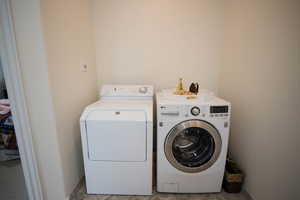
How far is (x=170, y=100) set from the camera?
4.51 feet

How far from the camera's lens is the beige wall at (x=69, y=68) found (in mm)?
1080

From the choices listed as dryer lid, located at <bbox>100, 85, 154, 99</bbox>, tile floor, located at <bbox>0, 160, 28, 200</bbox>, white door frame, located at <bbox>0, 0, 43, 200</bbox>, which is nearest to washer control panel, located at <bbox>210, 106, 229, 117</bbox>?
dryer lid, located at <bbox>100, 85, 154, 99</bbox>

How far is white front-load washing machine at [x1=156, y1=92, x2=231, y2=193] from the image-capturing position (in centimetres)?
123

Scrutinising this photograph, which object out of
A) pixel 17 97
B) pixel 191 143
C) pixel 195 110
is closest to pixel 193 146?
pixel 191 143

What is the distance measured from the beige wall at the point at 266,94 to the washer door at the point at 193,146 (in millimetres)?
371

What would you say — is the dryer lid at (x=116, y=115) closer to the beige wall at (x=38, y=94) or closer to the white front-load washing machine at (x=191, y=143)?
the white front-load washing machine at (x=191, y=143)

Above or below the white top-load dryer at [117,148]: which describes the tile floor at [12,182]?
below

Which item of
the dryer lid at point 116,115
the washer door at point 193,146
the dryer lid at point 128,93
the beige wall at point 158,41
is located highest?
Result: the beige wall at point 158,41

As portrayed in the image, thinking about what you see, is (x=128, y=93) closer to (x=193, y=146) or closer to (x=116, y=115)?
(x=116, y=115)

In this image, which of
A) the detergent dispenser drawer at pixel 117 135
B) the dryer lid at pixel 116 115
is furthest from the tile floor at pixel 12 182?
the dryer lid at pixel 116 115

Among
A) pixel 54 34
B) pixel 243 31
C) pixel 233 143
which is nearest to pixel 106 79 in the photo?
pixel 54 34

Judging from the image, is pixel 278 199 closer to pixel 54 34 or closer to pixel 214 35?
pixel 214 35

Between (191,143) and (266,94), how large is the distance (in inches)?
31.1

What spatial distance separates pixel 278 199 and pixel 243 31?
1.54m
